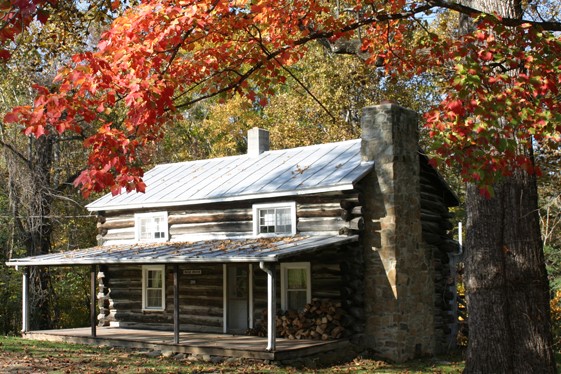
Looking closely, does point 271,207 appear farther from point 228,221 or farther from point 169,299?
point 169,299

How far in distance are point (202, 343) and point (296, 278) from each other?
9.79ft

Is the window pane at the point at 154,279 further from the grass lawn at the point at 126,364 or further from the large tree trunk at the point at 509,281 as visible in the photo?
the large tree trunk at the point at 509,281

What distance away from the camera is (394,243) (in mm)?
17781

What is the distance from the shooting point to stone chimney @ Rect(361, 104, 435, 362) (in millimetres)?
17766

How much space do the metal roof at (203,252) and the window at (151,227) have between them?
0.53 meters

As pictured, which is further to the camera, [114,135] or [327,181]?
[327,181]

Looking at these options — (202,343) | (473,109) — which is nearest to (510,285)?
(473,109)

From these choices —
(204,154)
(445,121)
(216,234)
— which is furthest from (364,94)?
(445,121)

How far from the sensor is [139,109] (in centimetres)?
921

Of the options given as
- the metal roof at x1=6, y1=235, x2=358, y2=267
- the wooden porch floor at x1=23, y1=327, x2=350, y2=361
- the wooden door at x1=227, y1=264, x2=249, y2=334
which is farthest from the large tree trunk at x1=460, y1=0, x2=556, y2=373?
the wooden door at x1=227, y1=264, x2=249, y2=334

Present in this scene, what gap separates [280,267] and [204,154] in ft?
74.1

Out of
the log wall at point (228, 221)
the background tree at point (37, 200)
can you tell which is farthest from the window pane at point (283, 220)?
the background tree at point (37, 200)

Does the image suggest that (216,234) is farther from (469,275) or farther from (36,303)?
(469,275)

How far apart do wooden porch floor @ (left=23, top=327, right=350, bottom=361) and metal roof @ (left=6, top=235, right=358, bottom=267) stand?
6.49ft
